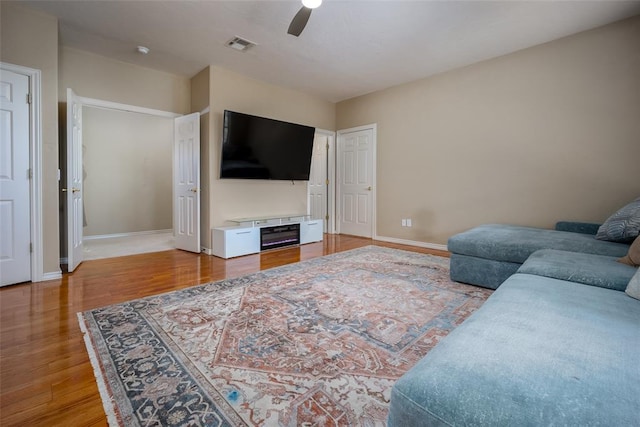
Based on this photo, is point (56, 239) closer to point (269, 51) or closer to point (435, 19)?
point (269, 51)

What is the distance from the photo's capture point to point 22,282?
9.18ft

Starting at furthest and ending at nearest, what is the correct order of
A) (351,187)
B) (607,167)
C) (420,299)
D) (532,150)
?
(351,187), (532,150), (607,167), (420,299)

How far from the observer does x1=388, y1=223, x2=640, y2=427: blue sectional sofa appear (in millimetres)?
635

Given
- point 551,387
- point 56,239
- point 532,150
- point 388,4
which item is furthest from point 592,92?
point 56,239

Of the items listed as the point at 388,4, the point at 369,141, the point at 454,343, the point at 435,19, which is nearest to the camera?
the point at 454,343

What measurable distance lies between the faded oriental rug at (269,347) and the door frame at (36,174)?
1.30 m

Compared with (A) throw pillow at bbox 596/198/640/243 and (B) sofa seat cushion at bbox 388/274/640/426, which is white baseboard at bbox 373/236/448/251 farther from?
(B) sofa seat cushion at bbox 388/274/640/426

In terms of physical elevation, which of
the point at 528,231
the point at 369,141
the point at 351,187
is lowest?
the point at 528,231

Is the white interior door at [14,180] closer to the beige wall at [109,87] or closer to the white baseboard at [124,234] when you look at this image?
the beige wall at [109,87]

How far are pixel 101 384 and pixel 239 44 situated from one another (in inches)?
136

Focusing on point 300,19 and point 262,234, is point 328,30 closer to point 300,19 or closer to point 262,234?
point 300,19

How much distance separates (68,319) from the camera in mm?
2023

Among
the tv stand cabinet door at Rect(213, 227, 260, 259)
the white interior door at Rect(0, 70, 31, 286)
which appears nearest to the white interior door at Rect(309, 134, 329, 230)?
the tv stand cabinet door at Rect(213, 227, 260, 259)

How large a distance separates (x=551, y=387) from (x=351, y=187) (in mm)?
5067
